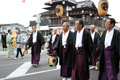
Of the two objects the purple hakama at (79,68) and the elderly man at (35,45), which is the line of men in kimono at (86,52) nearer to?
the purple hakama at (79,68)

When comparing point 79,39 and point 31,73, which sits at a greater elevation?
point 79,39

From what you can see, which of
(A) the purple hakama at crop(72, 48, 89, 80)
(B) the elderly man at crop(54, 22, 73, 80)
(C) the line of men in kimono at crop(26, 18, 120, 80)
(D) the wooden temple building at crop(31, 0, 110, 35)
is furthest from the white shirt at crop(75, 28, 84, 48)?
(D) the wooden temple building at crop(31, 0, 110, 35)

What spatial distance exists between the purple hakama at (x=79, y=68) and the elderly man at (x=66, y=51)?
626mm

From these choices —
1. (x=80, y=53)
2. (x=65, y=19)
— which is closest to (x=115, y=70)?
(x=80, y=53)

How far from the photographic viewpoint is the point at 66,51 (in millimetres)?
5059

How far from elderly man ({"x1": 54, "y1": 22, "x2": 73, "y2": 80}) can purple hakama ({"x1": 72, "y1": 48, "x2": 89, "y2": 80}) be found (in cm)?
63

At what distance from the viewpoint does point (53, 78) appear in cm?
546

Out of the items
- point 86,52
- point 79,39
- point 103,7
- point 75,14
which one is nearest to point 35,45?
point 79,39

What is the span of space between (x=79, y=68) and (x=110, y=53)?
939 millimetres

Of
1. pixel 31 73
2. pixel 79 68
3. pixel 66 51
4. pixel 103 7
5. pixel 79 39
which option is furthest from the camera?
pixel 103 7

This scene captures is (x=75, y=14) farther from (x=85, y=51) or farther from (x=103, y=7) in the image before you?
(x=85, y=51)

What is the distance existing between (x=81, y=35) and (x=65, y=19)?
95.6 ft

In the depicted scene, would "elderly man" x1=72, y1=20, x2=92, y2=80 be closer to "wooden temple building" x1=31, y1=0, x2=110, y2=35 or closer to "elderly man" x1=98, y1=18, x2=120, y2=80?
"elderly man" x1=98, y1=18, x2=120, y2=80

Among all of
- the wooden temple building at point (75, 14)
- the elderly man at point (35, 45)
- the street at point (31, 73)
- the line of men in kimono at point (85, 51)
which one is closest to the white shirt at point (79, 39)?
the line of men in kimono at point (85, 51)
